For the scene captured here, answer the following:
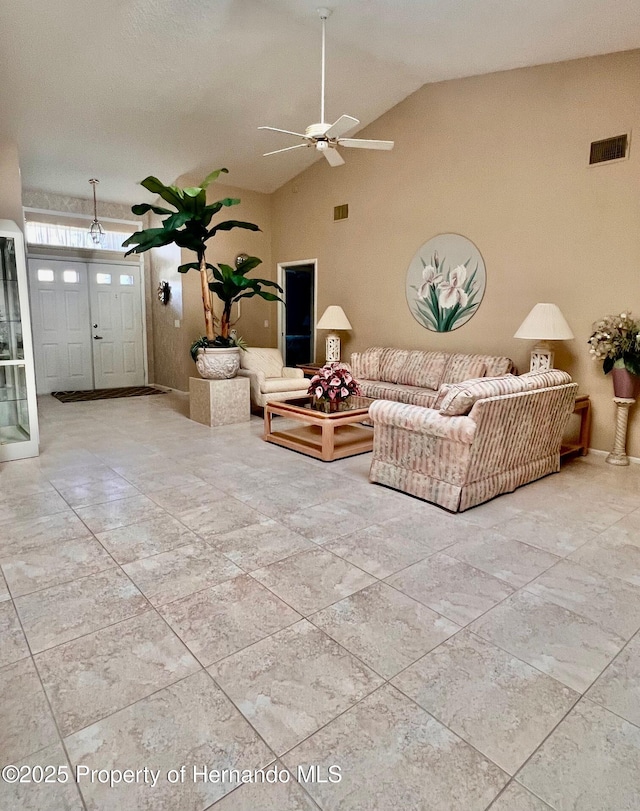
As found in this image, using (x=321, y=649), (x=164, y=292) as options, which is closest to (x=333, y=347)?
(x=164, y=292)

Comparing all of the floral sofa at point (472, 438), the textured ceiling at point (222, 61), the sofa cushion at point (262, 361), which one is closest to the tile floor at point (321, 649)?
the floral sofa at point (472, 438)

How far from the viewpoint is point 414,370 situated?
18.7 feet

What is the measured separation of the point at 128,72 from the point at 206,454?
3.73 metres

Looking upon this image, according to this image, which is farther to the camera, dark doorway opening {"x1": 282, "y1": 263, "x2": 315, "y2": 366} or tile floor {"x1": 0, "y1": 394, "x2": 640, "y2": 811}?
dark doorway opening {"x1": 282, "y1": 263, "x2": 315, "y2": 366}

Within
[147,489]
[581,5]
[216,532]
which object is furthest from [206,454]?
[581,5]

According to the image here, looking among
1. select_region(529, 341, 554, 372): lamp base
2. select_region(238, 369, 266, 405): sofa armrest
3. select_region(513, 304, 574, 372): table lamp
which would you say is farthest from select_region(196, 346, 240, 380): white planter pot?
select_region(529, 341, 554, 372): lamp base

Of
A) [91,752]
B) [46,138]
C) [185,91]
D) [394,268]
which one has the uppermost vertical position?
[185,91]

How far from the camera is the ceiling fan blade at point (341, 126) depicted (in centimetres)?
353

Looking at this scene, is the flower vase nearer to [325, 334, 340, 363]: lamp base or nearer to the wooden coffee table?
the wooden coffee table

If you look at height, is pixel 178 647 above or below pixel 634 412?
below

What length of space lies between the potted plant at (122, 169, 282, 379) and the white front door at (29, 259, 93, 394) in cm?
280

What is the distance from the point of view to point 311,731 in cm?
151

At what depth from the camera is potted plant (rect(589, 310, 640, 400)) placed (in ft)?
13.5

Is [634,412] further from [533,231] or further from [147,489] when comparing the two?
[147,489]
